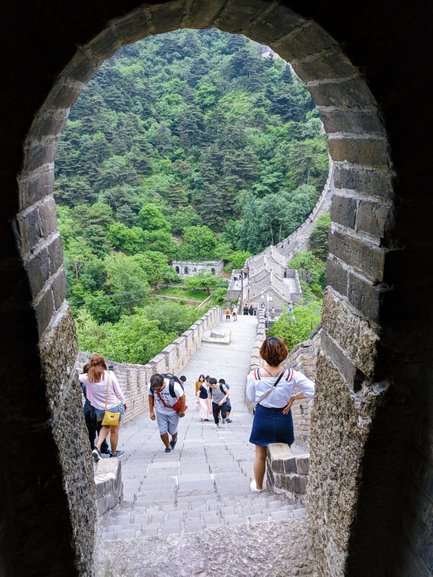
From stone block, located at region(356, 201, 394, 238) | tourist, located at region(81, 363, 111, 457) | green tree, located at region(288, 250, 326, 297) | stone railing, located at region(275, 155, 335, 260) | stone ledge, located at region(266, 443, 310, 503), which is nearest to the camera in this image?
stone block, located at region(356, 201, 394, 238)

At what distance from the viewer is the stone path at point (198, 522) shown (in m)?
2.40

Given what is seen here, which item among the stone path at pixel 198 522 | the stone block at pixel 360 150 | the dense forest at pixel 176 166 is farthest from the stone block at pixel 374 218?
the dense forest at pixel 176 166

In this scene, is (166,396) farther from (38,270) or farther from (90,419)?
(38,270)

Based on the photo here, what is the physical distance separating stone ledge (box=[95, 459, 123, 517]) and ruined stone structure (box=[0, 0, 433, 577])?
1192 mm

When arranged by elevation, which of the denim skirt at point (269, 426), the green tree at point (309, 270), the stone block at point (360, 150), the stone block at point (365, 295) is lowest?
the green tree at point (309, 270)

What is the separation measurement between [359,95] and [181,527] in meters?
2.50

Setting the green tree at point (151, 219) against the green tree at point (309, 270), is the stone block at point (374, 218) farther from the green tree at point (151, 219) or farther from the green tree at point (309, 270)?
the green tree at point (151, 219)

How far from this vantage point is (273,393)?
3.54m

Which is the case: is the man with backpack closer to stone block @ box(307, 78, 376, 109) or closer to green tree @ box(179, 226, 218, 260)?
stone block @ box(307, 78, 376, 109)

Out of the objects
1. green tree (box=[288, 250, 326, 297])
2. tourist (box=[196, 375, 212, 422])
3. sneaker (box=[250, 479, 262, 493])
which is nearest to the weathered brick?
sneaker (box=[250, 479, 262, 493])

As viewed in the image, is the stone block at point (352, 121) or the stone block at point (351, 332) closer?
the stone block at point (352, 121)

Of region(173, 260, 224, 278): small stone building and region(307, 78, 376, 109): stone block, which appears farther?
region(173, 260, 224, 278): small stone building

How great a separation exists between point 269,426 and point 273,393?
0.32 meters

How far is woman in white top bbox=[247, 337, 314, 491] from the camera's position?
3.51m
